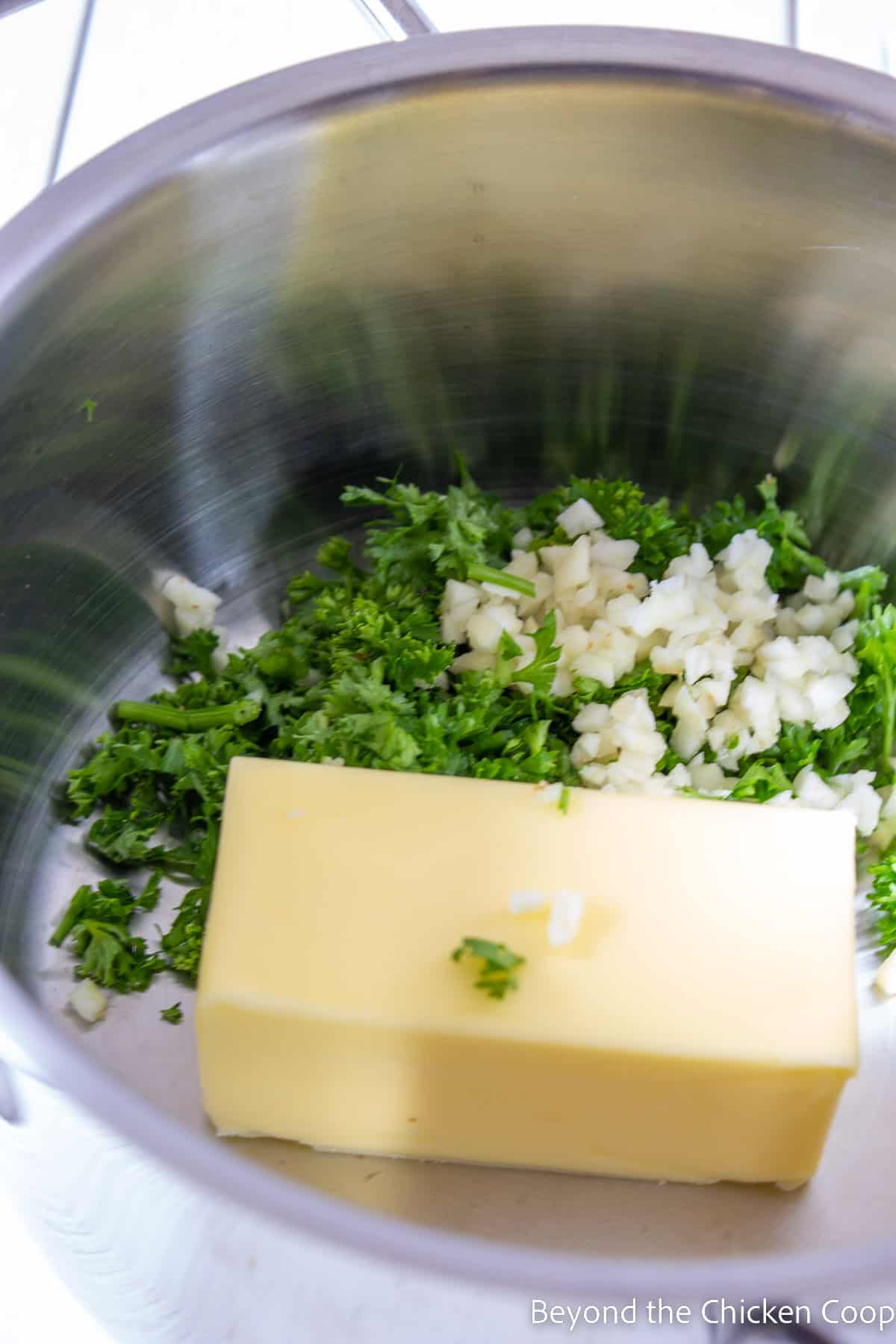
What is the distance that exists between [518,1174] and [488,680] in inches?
20.4

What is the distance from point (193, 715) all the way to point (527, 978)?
55 cm

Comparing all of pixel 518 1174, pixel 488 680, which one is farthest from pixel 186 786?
pixel 518 1174

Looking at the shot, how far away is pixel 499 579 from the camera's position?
1.43 meters

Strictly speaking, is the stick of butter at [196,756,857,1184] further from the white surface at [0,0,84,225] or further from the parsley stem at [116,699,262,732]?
the white surface at [0,0,84,225]

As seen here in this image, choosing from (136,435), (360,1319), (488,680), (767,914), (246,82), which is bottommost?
(360,1319)

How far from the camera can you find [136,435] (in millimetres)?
1396

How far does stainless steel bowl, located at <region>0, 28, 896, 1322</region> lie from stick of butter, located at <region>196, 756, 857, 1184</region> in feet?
0.32

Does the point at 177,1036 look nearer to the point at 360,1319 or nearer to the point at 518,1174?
the point at 518,1174

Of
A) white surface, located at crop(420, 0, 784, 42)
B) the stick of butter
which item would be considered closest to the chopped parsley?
the stick of butter

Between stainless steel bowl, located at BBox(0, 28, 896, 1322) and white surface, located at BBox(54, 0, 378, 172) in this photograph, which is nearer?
stainless steel bowl, located at BBox(0, 28, 896, 1322)

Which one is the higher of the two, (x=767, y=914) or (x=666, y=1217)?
(x=767, y=914)

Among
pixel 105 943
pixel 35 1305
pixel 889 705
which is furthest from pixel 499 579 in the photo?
pixel 35 1305

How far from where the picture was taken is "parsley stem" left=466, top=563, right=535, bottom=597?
143 cm

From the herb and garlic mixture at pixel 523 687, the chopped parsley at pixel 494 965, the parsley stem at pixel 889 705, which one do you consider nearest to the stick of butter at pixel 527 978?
the chopped parsley at pixel 494 965
